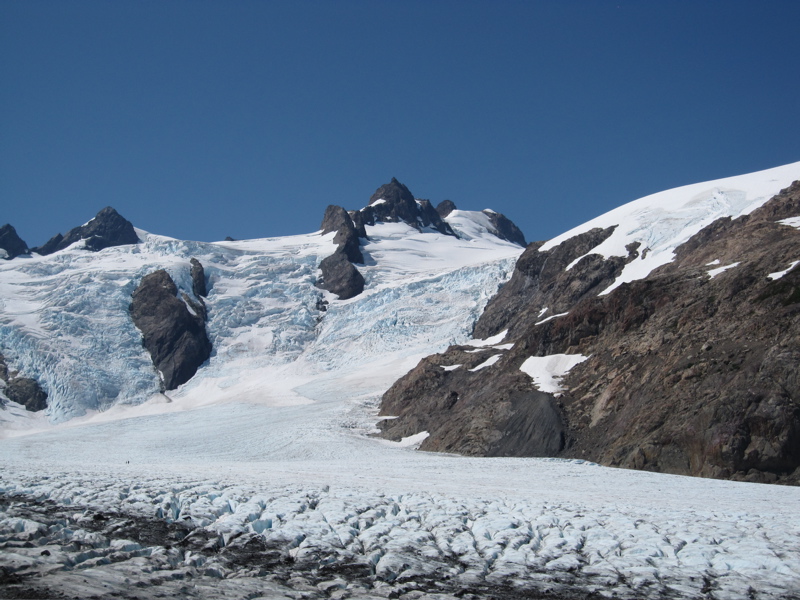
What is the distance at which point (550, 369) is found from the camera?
36.7 m

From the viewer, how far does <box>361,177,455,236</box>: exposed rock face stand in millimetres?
160500

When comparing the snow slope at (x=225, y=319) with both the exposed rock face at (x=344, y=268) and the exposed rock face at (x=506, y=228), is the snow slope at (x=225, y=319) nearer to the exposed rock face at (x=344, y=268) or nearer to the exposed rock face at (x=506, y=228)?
the exposed rock face at (x=344, y=268)

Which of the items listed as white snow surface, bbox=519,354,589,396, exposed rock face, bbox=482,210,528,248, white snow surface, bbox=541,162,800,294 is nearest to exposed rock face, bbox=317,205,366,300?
white snow surface, bbox=541,162,800,294

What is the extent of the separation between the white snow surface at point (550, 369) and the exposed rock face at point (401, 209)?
121m

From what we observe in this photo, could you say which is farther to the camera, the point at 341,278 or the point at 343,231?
the point at 343,231

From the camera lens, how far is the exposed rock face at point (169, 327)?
80750 millimetres

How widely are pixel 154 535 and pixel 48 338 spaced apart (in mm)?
77518

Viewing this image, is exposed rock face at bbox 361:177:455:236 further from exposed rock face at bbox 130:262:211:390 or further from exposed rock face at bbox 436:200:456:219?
exposed rock face at bbox 130:262:211:390

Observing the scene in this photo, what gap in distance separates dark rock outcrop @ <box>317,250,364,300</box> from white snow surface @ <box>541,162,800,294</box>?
122 ft

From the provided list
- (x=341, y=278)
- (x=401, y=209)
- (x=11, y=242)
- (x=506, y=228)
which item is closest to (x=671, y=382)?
(x=341, y=278)

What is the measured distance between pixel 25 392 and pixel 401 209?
10654cm

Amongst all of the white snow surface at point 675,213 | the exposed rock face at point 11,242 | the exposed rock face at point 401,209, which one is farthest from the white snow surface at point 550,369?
the exposed rock face at point 401,209

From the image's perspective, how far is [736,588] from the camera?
8.29 meters

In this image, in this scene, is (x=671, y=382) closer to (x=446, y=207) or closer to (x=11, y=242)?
(x=11, y=242)
